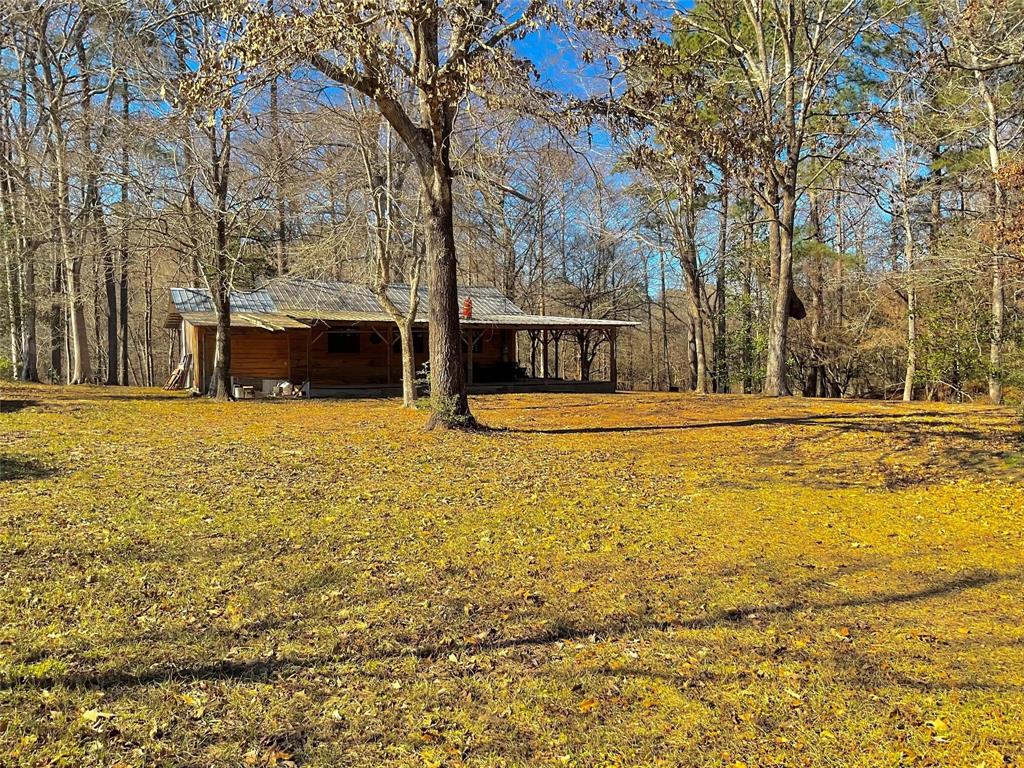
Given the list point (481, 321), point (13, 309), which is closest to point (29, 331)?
point (13, 309)

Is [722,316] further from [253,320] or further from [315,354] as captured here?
[253,320]

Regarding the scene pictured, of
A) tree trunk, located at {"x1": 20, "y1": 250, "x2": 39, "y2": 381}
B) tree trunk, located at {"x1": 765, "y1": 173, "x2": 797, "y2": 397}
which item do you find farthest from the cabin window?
tree trunk, located at {"x1": 765, "y1": 173, "x2": 797, "y2": 397}

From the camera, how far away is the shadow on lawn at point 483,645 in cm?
295

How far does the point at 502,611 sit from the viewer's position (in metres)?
3.88

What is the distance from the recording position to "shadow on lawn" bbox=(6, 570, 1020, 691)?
2.95 meters

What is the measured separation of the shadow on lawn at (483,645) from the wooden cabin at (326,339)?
16.2 meters

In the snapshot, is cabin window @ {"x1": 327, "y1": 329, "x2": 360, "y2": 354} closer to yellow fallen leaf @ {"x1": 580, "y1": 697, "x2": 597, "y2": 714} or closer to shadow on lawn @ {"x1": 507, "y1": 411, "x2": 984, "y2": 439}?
shadow on lawn @ {"x1": 507, "y1": 411, "x2": 984, "y2": 439}

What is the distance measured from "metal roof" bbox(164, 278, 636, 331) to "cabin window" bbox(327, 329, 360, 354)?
838mm

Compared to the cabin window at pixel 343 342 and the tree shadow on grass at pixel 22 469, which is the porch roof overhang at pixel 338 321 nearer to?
the cabin window at pixel 343 342

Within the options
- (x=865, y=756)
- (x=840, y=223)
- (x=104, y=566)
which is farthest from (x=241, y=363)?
(x=840, y=223)

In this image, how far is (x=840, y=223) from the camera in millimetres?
27328

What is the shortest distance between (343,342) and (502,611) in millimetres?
19604

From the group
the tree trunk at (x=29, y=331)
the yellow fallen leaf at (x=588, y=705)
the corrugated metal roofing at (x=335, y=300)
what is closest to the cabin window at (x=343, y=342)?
the corrugated metal roofing at (x=335, y=300)

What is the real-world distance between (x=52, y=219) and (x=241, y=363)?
20.5 feet
